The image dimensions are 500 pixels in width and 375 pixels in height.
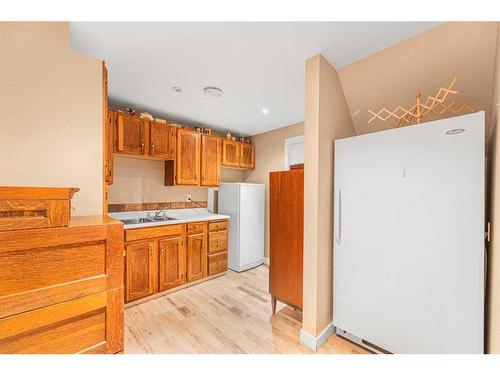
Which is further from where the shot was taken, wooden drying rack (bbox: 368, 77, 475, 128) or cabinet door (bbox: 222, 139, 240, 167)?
cabinet door (bbox: 222, 139, 240, 167)

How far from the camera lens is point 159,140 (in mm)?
2752

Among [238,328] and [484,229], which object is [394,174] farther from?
[238,328]

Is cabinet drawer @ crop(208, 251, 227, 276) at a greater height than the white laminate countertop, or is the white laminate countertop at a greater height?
the white laminate countertop

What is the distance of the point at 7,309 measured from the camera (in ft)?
2.32

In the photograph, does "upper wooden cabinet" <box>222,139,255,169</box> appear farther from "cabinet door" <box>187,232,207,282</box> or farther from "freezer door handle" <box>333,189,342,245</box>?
"freezer door handle" <box>333,189,342,245</box>

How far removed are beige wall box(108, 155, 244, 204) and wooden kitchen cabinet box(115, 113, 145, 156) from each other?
0.38 m

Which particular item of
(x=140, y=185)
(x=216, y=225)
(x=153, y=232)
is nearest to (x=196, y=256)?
(x=216, y=225)

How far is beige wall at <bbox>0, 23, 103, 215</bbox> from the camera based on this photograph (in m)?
1.04

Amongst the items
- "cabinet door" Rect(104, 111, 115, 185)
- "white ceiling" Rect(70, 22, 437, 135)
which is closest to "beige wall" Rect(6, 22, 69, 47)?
"white ceiling" Rect(70, 22, 437, 135)

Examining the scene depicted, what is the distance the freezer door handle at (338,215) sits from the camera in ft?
5.65

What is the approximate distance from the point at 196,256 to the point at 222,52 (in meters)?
2.43

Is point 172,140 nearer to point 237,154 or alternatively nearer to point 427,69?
point 237,154

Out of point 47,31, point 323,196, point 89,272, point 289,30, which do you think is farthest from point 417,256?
point 47,31

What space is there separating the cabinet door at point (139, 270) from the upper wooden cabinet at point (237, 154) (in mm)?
1786
